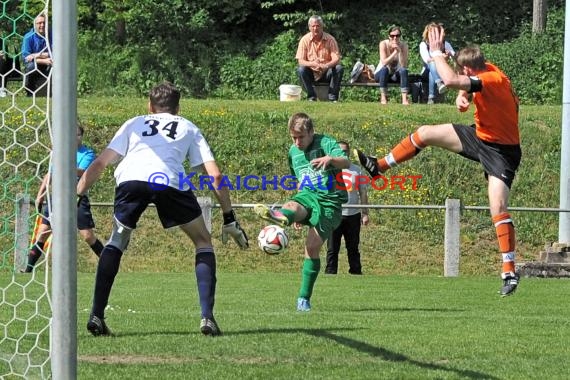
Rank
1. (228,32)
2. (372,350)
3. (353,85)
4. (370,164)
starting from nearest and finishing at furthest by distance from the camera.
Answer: (372,350)
(370,164)
(353,85)
(228,32)

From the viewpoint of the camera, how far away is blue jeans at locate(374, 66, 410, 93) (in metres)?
23.5

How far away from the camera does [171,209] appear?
28.9ft

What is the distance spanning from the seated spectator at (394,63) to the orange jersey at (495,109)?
12480 millimetres

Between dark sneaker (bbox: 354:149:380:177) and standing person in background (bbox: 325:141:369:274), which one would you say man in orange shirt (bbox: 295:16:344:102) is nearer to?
standing person in background (bbox: 325:141:369:274)

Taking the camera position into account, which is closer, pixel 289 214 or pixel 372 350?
pixel 372 350

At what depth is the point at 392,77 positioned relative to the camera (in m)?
24.1

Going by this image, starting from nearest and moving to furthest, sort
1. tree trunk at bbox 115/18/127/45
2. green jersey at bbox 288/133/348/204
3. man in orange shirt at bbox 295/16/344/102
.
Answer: green jersey at bbox 288/133/348/204 < man in orange shirt at bbox 295/16/344/102 < tree trunk at bbox 115/18/127/45

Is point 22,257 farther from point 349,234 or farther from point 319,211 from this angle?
point 319,211

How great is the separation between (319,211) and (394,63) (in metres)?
13.5

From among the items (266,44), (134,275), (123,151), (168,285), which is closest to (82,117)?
(134,275)

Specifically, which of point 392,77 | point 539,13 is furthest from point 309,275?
point 539,13

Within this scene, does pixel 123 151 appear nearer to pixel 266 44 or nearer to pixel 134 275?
pixel 134 275

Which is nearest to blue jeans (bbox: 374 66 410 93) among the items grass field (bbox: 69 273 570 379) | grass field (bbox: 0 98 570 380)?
grass field (bbox: 0 98 570 380)

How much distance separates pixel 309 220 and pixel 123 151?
250 centimetres
